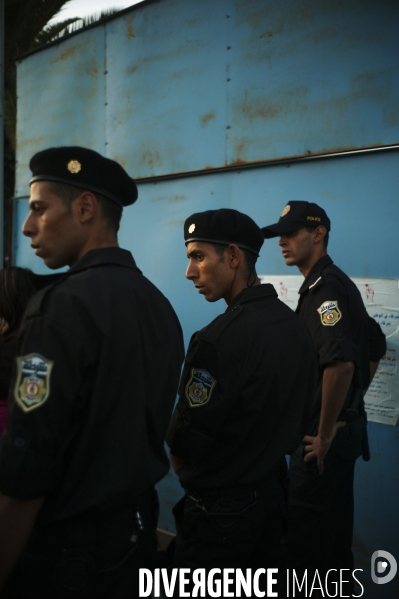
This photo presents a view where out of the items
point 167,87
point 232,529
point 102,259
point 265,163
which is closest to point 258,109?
point 265,163

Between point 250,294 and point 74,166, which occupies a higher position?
point 74,166

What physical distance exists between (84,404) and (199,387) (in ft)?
2.08

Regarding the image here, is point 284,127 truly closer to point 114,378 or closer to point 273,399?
point 273,399

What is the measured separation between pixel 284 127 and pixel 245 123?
31cm

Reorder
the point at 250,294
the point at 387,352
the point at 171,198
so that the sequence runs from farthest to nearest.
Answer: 1. the point at 171,198
2. the point at 387,352
3. the point at 250,294

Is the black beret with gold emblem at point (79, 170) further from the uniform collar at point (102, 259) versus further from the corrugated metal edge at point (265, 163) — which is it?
the corrugated metal edge at point (265, 163)

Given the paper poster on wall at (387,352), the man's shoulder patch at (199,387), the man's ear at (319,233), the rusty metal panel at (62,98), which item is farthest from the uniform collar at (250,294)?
the rusty metal panel at (62,98)

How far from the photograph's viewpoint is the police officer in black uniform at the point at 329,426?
2.65m

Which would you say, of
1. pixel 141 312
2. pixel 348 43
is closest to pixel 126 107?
pixel 348 43

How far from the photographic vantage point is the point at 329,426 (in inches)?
104

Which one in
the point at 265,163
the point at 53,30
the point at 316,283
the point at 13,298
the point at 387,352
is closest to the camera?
the point at 13,298

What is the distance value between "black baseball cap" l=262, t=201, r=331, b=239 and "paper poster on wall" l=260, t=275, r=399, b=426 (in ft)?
1.43

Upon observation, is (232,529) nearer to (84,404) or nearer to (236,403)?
(236,403)

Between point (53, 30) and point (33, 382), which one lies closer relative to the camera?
point (33, 382)
